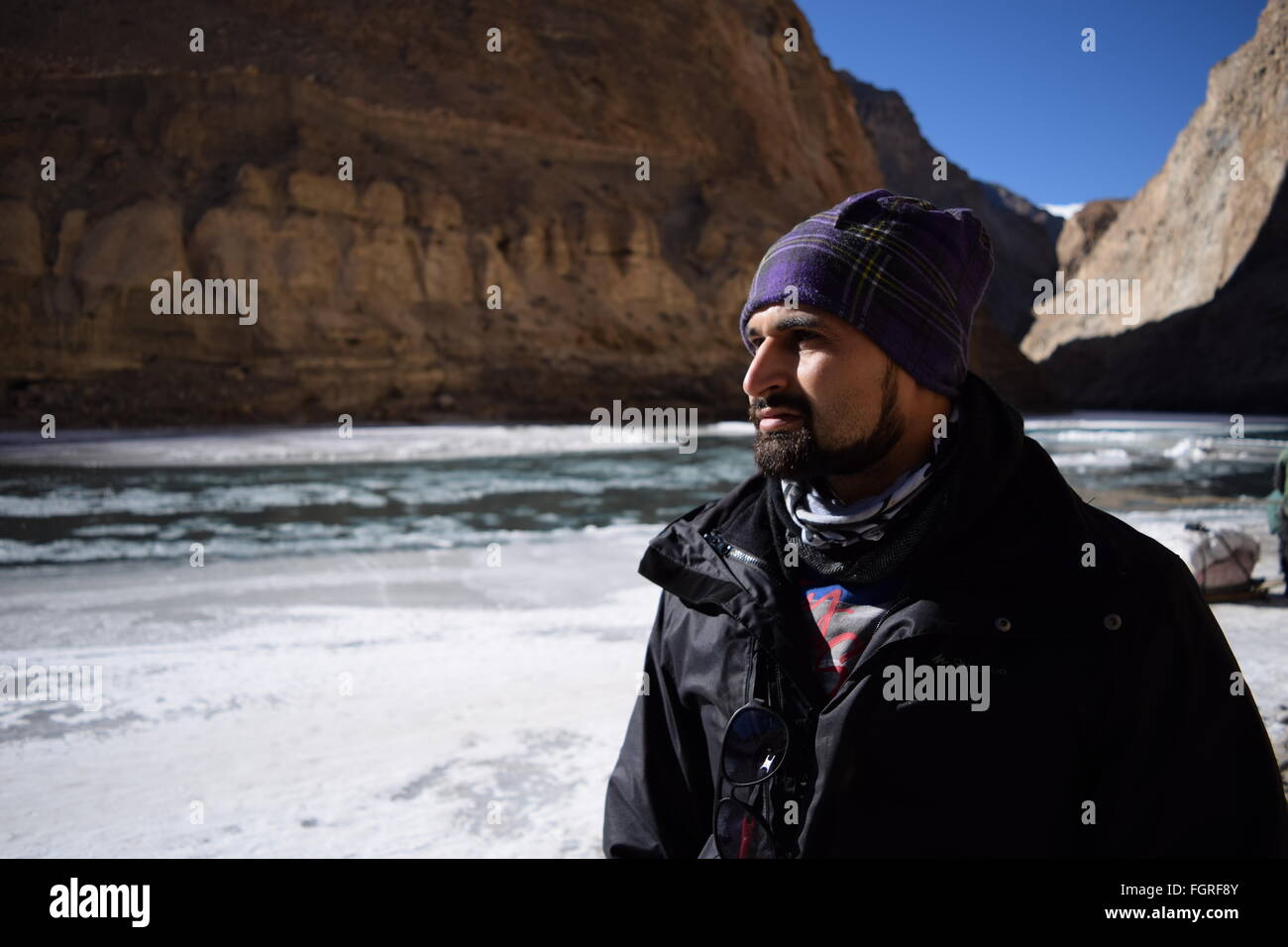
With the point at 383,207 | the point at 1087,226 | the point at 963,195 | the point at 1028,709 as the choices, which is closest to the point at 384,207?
the point at 383,207

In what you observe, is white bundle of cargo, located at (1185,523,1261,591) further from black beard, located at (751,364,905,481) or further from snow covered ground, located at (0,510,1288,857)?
black beard, located at (751,364,905,481)

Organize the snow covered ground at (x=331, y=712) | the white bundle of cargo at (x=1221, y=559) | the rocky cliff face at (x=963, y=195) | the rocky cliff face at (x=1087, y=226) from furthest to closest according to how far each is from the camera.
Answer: the rocky cliff face at (x=1087, y=226) → the rocky cliff face at (x=963, y=195) → the white bundle of cargo at (x=1221, y=559) → the snow covered ground at (x=331, y=712)

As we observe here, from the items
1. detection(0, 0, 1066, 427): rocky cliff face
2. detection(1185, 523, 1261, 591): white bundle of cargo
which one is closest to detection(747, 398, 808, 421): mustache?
detection(1185, 523, 1261, 591): white bundle of cargo

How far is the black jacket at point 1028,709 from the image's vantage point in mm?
1220

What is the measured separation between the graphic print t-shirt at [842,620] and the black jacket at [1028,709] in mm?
27

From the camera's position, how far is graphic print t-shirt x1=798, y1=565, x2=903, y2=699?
4.61 ft

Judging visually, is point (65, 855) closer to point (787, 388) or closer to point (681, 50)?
point (787, 388)

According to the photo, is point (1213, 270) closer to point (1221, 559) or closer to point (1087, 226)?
point (1087, 226)

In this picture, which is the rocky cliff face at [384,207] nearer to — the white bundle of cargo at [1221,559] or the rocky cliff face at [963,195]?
the white bundle of cargo at [1221,559]

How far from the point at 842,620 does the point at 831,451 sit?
0.87 ft

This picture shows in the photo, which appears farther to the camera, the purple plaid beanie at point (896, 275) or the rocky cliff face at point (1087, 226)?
the rocky cliff face at point (1087, 226)

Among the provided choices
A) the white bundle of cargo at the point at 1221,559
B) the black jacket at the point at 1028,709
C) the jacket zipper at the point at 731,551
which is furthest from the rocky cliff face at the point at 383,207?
the black jacket at the point at 1028,709

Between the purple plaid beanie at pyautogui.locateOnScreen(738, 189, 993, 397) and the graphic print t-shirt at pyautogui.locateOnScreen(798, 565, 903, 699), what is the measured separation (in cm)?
35

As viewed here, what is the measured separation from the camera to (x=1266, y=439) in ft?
86.1
